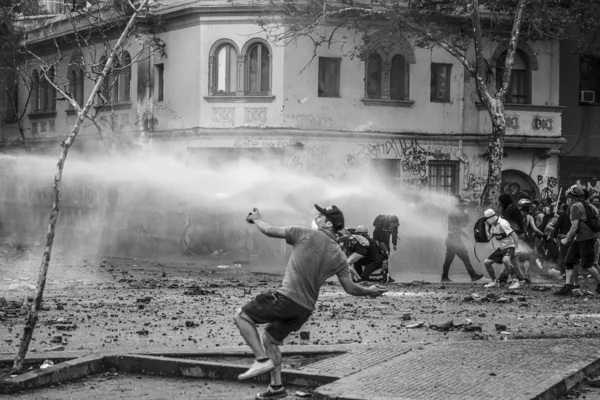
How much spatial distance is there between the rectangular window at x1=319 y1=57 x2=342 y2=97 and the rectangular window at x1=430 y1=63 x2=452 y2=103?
122 inches

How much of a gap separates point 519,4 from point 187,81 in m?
9.78

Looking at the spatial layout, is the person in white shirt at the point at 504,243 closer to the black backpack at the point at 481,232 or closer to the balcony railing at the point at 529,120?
the black backpack at the point at 481,232

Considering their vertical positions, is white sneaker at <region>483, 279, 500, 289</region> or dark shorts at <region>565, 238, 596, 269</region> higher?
dark shorts at <region>565, 238, 596, 269</region>

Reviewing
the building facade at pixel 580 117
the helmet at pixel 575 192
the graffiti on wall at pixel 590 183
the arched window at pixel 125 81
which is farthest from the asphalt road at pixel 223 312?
the building facade at pixel 580 117

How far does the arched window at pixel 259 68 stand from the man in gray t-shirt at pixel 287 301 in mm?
20859

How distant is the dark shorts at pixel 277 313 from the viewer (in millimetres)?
9055

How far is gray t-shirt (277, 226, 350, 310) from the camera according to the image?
907cm

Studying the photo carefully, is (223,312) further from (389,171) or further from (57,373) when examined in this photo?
(389,171)

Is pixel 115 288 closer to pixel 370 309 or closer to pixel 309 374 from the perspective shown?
pixel 370 309

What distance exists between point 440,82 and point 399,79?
4.27 feet

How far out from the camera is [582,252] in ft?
57.3

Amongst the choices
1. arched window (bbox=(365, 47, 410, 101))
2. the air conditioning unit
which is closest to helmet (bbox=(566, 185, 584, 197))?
arched window (bbox=(365, 47, 410, 101))

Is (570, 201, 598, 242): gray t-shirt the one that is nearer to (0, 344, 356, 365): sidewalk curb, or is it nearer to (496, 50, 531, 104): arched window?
(0, 344, 356, 365): sidewalk curb

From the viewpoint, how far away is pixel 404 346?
11.6 m
